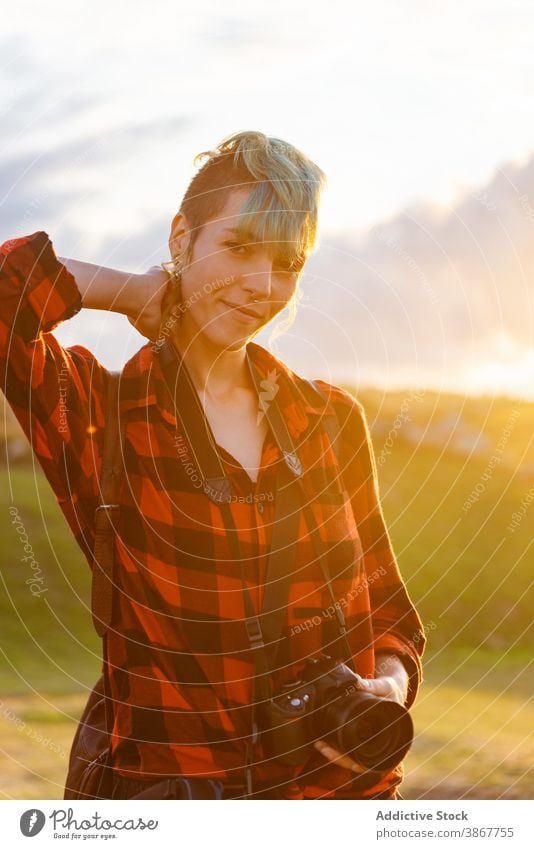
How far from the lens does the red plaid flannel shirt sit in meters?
1.36

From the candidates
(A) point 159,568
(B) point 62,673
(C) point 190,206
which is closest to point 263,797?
(A) point 159,568

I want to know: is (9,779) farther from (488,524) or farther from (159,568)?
(488,524)

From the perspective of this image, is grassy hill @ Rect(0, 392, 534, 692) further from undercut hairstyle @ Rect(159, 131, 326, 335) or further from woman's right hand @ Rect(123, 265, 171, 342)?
woman's right hand @ Rect(123, 265, 171, 342)

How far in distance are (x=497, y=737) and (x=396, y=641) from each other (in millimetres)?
1873

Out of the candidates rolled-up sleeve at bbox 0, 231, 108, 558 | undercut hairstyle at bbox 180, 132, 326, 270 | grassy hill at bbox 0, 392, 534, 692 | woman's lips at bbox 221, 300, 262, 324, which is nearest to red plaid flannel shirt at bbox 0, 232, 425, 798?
rolled-up sleeve at bbox 0, 231, 108, 558

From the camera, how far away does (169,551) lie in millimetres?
1449

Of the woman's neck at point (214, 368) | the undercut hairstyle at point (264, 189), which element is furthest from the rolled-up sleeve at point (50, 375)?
the undercut hairstyle at point (264, 189)

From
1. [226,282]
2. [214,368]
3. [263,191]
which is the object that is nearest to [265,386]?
[214,368]

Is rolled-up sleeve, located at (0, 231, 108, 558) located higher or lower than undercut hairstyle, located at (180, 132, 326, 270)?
lower

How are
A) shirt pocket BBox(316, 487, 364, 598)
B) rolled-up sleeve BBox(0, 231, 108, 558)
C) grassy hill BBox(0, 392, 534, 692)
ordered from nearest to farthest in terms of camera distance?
rolled-up sleeve BBox(0, 231, 108, 558) → shirt pocket BBox(316, 487, 364, 598) → grassy hill BBox(0, 392, 534, 692)

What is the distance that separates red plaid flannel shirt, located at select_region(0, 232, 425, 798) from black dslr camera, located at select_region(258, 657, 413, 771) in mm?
33

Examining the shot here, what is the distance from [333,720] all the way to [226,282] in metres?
0.68

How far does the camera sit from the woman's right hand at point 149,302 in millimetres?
1413
